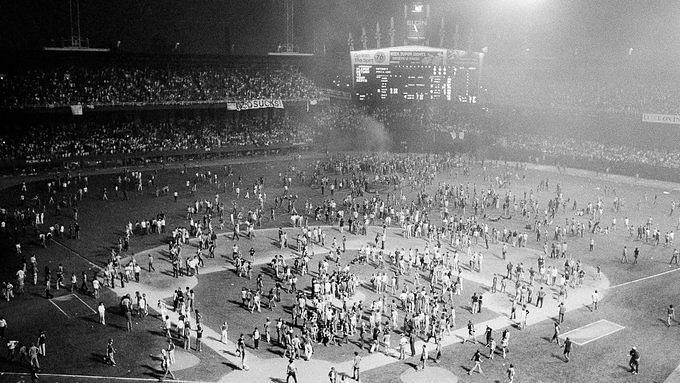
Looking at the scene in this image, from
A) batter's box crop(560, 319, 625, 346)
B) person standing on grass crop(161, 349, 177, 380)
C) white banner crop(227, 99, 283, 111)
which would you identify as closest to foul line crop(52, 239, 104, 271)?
person standing on grass crop(161, 349, 177, 380)

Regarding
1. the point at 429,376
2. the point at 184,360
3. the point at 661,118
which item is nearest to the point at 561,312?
the point at 429,376

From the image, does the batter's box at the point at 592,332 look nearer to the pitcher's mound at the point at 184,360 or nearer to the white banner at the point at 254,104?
the pitcher's mound at the point at 184,360

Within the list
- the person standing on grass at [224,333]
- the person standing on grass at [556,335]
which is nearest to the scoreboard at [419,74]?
the person standing on grass at [556,335]

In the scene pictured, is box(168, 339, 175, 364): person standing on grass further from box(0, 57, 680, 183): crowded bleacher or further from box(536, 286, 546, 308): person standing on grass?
box(0, 57, 680, 183): crowded bleacher

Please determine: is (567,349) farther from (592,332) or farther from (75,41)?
(75,41)

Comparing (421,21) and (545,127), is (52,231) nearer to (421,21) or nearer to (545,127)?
(421,21)
